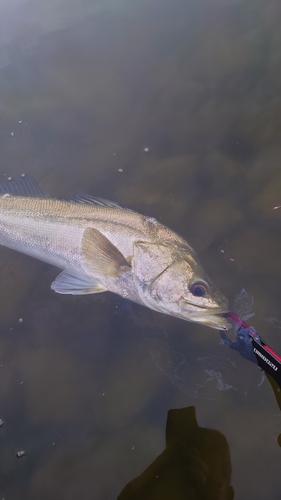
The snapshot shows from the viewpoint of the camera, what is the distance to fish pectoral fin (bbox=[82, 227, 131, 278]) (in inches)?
111

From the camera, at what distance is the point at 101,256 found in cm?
285

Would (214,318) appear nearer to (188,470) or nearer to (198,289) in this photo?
(198,289)

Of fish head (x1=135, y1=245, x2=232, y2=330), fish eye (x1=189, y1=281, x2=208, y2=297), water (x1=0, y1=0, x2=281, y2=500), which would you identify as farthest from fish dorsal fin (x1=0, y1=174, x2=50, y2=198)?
fish eye (x1=189, y1=281, x2=208, y2=297)

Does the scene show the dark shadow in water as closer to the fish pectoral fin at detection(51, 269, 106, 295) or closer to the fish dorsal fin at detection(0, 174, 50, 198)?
the fish pectoral fin at detection(51, 269, 106, 295)

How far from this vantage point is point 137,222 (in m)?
2.95

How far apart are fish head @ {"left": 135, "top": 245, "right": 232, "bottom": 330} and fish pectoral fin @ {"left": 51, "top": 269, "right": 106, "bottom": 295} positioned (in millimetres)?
431

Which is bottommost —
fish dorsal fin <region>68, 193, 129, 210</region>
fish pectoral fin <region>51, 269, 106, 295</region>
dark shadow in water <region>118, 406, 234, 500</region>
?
dark shadow in water <region>118, 406, 234, 500</region>

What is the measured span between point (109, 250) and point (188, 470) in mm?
1765

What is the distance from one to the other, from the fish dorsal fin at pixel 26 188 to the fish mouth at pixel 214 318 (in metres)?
1.93

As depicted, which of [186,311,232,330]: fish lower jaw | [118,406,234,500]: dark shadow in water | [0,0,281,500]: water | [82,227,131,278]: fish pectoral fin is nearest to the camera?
[118,406,234,500]: dark shadow in water

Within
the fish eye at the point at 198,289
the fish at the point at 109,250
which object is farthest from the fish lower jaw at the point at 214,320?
the fish eye at the point at 198,289

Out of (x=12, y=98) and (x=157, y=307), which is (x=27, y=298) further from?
(x=12, y=98)

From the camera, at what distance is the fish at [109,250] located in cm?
254

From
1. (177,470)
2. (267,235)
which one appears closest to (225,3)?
(267,235)
